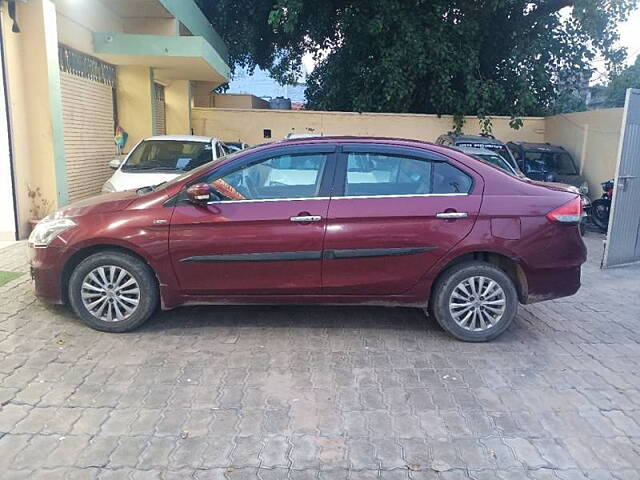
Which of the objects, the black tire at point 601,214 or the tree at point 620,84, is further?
the tree at point 620,84

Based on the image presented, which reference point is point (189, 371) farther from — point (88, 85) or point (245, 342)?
point (88, 85)

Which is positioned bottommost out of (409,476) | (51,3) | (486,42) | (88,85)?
(409,476)

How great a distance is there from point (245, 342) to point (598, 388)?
273 cm

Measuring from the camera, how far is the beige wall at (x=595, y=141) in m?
11.9

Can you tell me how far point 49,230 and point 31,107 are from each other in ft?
13.8

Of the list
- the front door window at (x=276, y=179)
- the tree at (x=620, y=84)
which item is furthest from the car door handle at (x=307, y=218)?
the tree at (x=620, y=84)

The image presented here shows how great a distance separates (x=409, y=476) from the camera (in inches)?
110

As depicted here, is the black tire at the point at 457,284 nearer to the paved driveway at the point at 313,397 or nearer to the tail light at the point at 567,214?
the paved driveway at the point at 313,397

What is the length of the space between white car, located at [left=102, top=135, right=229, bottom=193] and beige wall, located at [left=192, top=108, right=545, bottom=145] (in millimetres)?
7973

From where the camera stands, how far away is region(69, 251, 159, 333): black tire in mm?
4398

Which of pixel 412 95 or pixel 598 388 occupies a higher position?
pixel 412 95

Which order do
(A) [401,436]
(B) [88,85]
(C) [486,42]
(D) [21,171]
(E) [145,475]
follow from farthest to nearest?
(C) [486,42] < (B) [88,85] < (D) [21,171] < (A) [401,436] < (E) [145,475]

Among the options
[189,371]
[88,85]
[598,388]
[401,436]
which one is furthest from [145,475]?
[88,85]

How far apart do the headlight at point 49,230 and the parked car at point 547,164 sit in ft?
34.2
